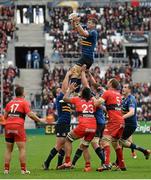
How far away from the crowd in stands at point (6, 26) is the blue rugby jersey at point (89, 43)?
35.3 meters

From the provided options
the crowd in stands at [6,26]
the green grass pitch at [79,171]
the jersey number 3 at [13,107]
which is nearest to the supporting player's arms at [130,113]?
the green grass pitch at [79,171]

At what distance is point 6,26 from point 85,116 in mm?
40475

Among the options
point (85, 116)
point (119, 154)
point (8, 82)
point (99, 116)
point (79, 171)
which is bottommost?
point (8, 82)

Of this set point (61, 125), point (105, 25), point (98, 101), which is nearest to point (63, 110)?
point (61, 125)

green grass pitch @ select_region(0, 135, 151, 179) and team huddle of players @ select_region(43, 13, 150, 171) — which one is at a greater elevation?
team huddle of players @ select_region(43, 13, 150, 171)

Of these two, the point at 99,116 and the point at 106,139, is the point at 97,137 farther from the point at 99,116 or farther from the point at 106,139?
the point at 99,116

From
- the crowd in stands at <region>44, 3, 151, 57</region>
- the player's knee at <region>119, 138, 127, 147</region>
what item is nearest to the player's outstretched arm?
the player's knee at <region>119, 138, 127, 147</region>

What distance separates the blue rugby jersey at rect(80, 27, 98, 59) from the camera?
22473 mm

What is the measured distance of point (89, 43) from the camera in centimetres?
2267

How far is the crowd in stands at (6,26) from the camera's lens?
60.0m

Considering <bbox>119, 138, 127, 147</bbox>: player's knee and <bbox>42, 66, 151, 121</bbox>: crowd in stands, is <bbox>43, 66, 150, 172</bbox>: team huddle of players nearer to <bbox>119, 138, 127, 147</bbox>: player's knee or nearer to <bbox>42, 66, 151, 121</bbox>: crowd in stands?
<bbox>119, 138, 127, 147</bbox>: player's knee

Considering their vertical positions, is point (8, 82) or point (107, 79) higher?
point (107, 79)

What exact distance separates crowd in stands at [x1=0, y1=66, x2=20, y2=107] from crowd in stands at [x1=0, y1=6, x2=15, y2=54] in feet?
7.35

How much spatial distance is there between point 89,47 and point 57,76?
32.7m
